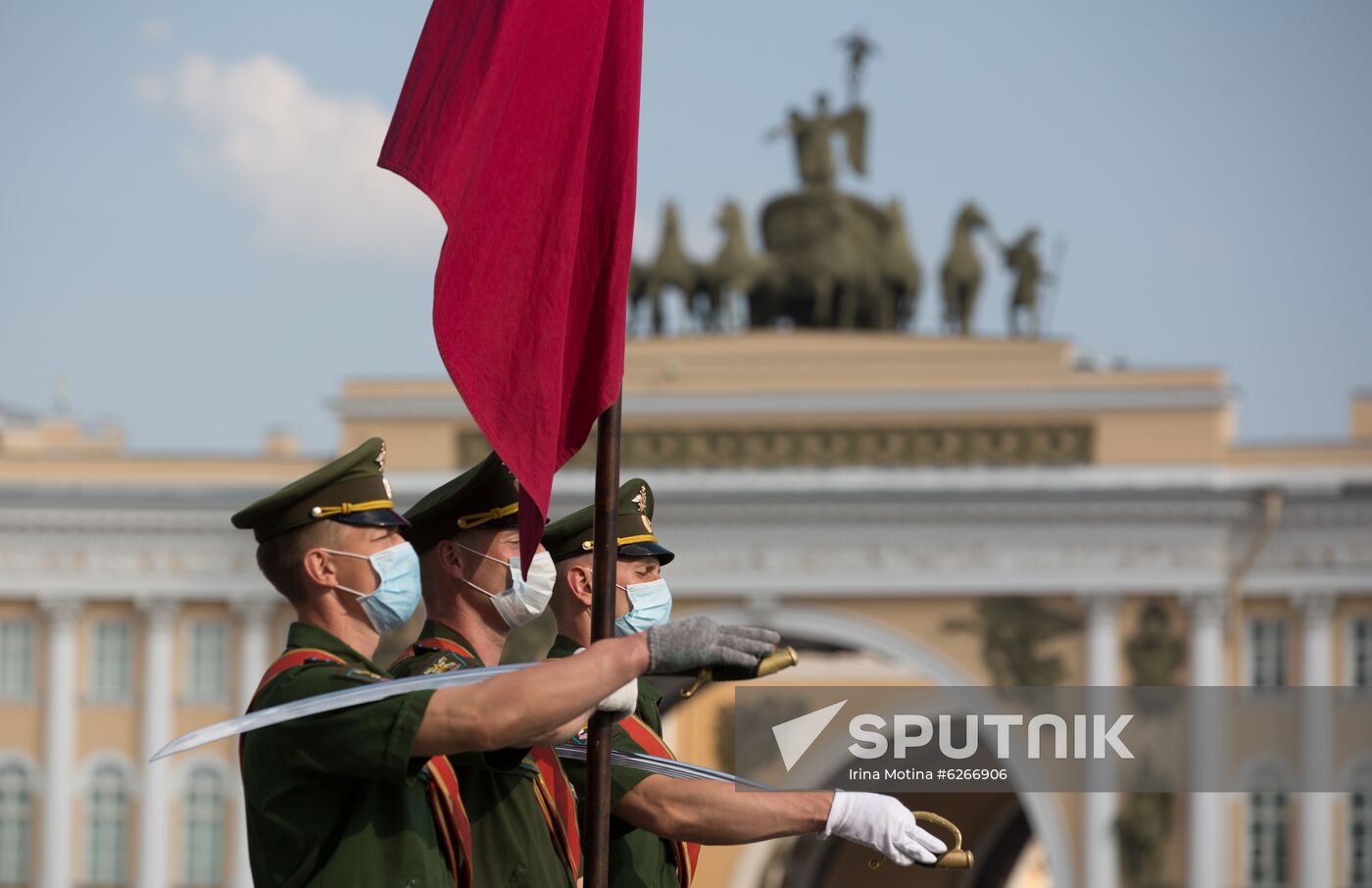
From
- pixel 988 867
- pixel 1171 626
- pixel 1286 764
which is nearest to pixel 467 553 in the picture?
pixel 1286 764

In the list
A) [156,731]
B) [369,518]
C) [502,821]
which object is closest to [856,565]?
[156,731]

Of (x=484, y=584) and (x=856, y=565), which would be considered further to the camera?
(x=856, y=565)

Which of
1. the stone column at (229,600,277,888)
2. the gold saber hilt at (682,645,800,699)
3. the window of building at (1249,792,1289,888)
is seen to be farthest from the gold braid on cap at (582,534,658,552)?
the stone column at (229,600,277,888)

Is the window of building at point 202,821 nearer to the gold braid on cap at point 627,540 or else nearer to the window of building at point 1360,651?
the window of building at point 1360,651

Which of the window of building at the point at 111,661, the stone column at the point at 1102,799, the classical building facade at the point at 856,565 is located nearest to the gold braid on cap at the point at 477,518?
the stone column at the point at 1102,799

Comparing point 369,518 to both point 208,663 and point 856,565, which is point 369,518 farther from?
point 208,663

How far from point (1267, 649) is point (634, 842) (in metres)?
23.4

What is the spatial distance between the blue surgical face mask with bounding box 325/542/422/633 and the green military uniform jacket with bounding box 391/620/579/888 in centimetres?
16

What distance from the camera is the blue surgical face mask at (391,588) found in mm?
4168

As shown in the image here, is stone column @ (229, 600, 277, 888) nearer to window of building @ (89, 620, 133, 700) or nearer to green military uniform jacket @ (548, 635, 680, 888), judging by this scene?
window of building @ (89, 620, 133, 700)

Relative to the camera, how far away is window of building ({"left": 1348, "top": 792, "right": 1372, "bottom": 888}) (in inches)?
1056

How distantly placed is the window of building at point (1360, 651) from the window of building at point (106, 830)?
12757mm

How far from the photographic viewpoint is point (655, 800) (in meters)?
4.67

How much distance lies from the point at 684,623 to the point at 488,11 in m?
1.10
